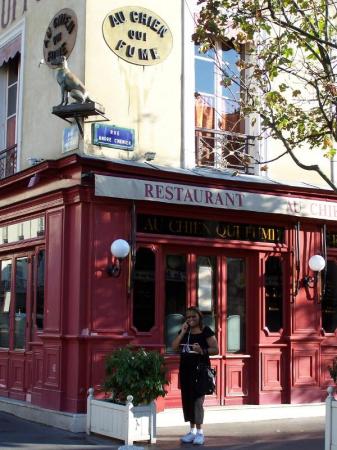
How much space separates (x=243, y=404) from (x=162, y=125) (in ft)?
15.5

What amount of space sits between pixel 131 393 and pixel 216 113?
17.5ft

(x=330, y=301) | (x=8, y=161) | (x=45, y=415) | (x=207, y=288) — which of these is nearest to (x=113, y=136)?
(x=207, y=288)

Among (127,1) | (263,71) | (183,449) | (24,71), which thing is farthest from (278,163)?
(183,449)

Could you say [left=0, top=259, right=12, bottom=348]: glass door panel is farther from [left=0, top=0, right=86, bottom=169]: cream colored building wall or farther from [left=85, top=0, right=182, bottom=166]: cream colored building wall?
[left=85, top=0, right=182, bottom=166]: cream colored building wall

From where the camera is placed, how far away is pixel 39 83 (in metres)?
12.8

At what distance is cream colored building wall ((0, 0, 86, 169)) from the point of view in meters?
11.8

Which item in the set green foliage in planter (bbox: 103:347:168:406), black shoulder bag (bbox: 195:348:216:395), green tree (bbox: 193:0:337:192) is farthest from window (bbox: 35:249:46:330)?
green tree (bbox: 193:0:337:192)

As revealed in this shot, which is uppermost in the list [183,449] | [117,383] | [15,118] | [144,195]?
[15,118]

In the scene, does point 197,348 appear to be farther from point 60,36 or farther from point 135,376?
point 60,36

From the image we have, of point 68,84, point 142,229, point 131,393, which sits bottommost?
Answer: point 131,393

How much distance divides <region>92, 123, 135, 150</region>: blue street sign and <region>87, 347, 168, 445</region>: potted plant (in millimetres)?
3143

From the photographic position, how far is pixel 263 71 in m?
10.6

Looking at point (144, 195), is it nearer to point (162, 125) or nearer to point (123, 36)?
point (162, 125)

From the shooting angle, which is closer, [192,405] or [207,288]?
[192,405]
